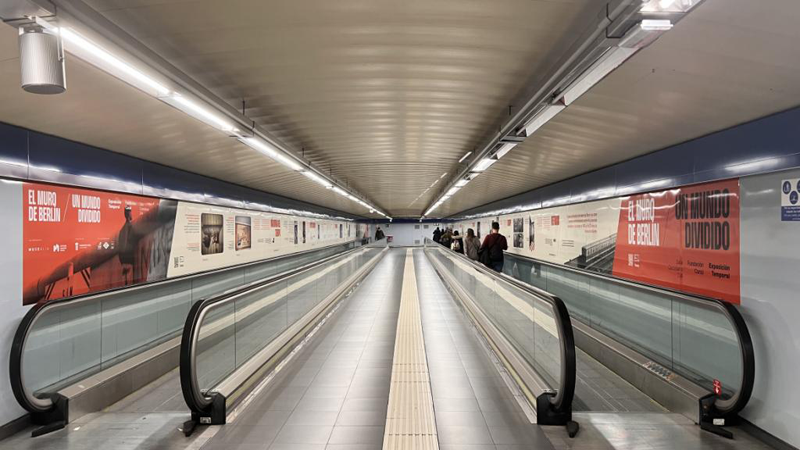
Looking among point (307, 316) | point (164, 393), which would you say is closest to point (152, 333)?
point (164, 393)

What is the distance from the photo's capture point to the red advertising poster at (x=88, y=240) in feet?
13.6

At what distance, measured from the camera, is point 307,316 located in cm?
673

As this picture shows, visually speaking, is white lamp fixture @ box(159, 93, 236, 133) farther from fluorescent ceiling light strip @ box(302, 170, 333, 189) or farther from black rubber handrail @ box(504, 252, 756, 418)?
black rubber handrail @ box(504, 252, 756, 418)

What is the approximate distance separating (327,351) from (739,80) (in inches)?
205

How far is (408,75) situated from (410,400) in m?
3.03

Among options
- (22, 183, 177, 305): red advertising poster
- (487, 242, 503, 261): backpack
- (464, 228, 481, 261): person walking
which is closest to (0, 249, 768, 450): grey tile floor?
(22, 183, 177, 305): red advertising poster

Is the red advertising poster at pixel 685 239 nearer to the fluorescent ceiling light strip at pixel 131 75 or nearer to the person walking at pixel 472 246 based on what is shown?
the person walking at pixel 472 246

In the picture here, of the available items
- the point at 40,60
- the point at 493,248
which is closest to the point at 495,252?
the point at 493,248

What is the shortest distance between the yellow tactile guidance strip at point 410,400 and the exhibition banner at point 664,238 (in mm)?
3173

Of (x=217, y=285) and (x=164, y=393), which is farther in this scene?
(x=217, y=285)

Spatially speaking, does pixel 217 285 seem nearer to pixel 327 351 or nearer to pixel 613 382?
pixel 327 351

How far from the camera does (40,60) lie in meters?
1.98

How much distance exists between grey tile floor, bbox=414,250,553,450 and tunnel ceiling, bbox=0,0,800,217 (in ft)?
10.1

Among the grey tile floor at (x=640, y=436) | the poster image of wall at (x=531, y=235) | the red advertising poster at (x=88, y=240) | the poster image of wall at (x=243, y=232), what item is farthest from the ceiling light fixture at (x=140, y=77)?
the poster image of wall at (x=531, y=235)
